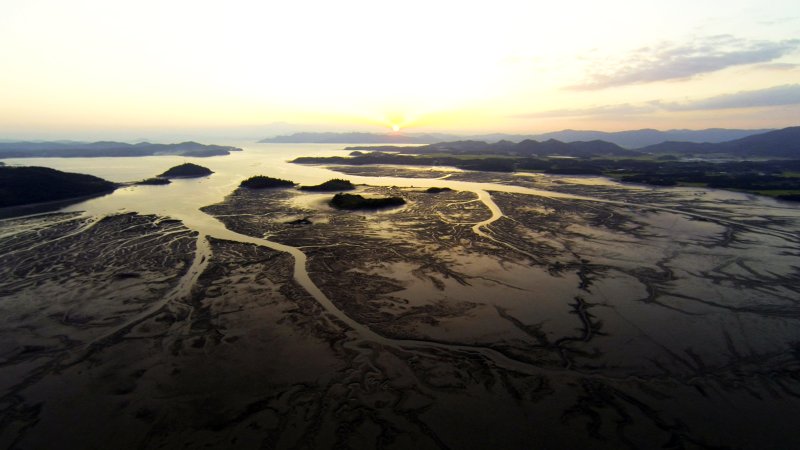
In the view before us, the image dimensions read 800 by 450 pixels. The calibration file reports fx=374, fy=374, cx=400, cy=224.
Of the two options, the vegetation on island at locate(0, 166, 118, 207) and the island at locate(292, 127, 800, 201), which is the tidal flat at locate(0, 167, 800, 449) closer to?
the vegetation on island at locate(0, 166, 118, 207)

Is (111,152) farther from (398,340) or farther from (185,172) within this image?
(398,340)

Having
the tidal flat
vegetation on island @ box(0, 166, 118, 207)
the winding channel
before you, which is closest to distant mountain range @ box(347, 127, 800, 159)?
the winding channel

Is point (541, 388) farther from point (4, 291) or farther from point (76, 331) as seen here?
point (4, 291)

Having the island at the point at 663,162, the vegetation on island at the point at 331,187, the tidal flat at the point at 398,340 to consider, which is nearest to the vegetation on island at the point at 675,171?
the island at the point at 663,162

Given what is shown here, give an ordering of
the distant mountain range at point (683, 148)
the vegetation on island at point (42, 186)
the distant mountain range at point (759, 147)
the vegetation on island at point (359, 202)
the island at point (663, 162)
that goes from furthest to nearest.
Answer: the distant mountain range at point (683, 148), the distant mountain range at point (759, 147), the island at point (663, 162), the vegetation on island at point (42, 186), the vegetation on island at point (359, 202)

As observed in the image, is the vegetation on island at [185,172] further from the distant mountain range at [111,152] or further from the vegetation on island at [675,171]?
the distant mountain range at [111,152]

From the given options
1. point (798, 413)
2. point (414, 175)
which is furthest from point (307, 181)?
point (798, 413)
